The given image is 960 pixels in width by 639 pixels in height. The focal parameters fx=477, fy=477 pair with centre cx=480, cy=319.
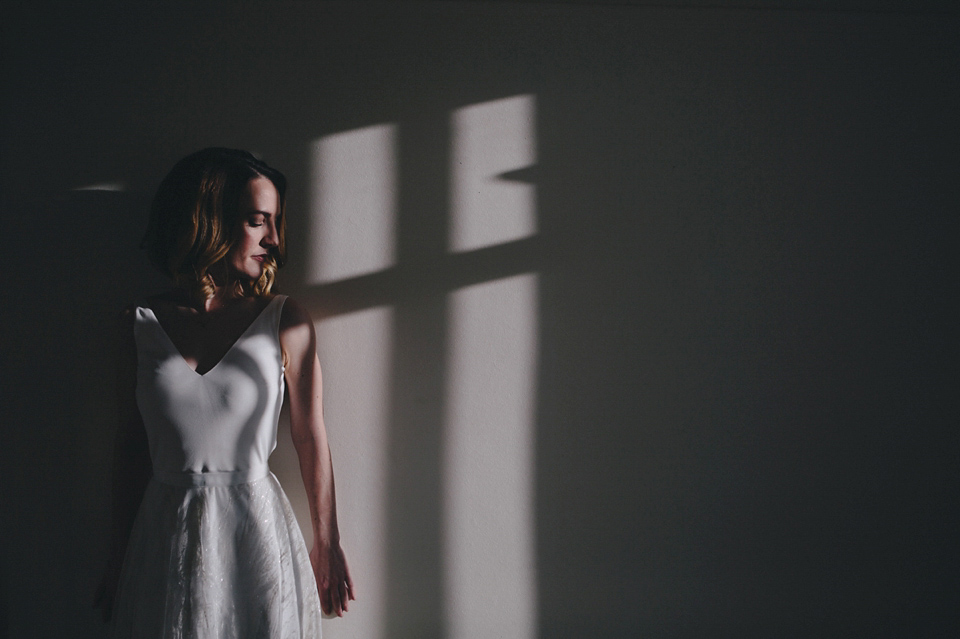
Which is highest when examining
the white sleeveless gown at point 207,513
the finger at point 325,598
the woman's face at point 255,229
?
the woman's face at point 255,229

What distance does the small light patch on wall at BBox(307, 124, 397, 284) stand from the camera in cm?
129

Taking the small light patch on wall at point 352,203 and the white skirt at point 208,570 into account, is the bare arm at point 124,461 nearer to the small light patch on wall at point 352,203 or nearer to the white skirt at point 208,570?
the white skirt at point 208,570

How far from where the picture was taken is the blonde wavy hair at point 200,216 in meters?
1.08

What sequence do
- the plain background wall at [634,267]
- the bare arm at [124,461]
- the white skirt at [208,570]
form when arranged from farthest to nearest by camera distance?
the plain background wall at [634,267] < the bare arm at [124,461] < the white skirt at [208,570]

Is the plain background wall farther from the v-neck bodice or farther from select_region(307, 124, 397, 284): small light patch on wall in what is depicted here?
the v-neck bodice

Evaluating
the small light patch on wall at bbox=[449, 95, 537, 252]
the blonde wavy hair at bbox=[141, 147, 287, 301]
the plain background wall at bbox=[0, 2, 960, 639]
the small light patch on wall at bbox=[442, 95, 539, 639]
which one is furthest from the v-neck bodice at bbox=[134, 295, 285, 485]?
the small light patch on wall at bbox=[449, 95, 537, 252]

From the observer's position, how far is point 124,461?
115 cm

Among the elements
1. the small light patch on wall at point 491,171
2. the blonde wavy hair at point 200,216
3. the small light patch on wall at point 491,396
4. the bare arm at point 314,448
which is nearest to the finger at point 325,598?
the bare arm at point 314,448

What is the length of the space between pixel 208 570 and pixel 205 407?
1.13ft

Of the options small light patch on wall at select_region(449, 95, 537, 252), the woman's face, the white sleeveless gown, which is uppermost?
small light patch on wall at select_region(449, 95, 537, 252)

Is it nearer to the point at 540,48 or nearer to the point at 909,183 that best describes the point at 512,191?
the point at 540,48

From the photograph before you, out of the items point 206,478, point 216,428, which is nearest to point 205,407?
point 216,428

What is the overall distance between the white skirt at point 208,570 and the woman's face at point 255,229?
1.67ft

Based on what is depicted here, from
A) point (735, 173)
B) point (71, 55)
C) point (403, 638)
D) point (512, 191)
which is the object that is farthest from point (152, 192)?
point (735, 173)
